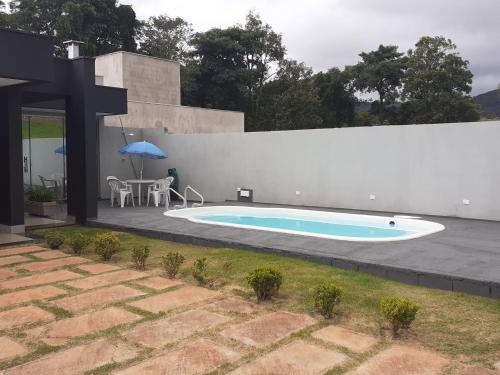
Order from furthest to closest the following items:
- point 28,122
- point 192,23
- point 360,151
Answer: point 192,23 → point 28,122 → point 360,151

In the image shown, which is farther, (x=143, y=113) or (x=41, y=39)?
(x=143, y=113)

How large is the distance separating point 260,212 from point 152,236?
3649mm

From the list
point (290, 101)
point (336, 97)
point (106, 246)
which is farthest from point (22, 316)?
point (336, 97)

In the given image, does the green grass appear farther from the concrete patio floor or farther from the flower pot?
the concrete patio floor

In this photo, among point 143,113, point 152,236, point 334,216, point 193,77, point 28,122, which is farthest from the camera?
point 193,77

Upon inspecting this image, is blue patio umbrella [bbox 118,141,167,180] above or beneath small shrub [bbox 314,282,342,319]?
above

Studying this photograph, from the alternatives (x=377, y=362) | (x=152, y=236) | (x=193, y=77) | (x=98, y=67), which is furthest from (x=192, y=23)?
(x=377, y=362)

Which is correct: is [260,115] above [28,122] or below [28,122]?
above

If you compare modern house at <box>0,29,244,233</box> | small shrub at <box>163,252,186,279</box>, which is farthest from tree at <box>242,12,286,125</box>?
small shrub at <box>163,252,186,279</box>

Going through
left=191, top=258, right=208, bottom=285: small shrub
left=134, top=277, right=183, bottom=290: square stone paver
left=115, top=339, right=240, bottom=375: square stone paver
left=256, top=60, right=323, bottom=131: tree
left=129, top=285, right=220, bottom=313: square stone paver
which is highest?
left=256, top=60, right=323, bottom=131: tree

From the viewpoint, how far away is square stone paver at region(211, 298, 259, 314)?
4516 millimetres

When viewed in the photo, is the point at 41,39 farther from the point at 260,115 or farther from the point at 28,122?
the point at 260,115

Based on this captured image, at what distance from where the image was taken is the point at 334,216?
10.4 m

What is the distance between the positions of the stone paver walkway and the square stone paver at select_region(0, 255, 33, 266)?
1296 mm
